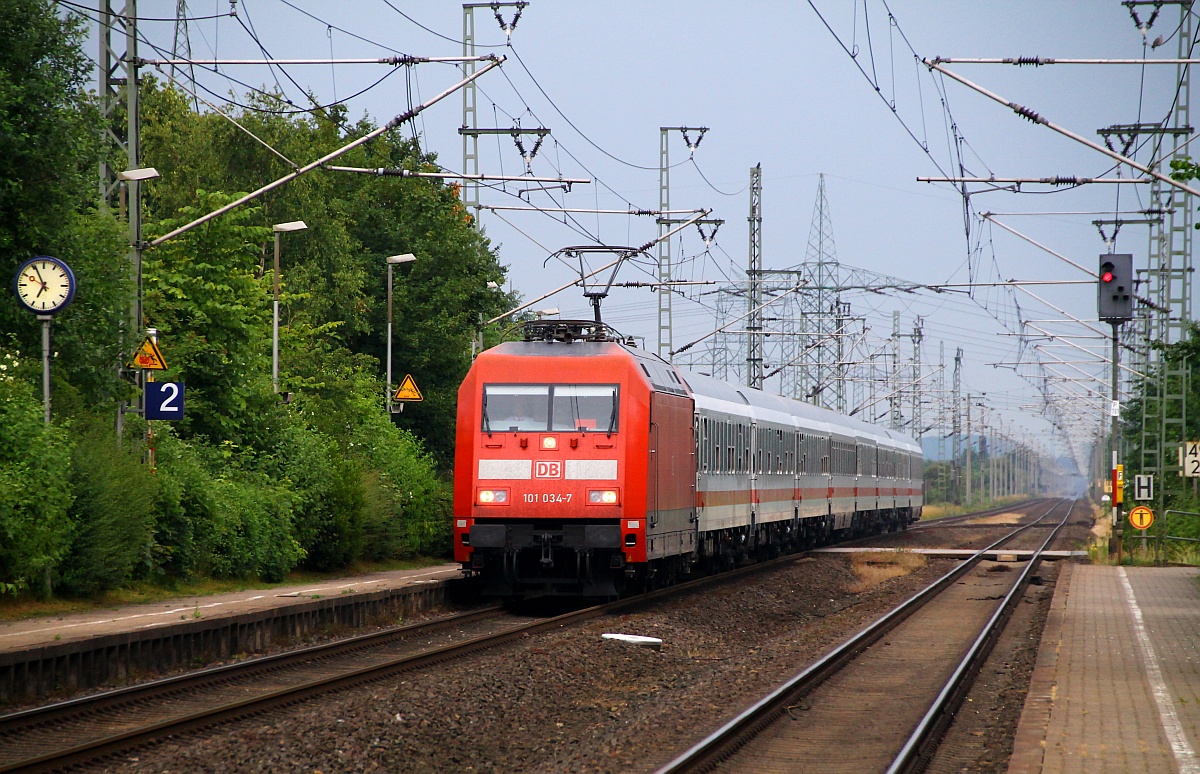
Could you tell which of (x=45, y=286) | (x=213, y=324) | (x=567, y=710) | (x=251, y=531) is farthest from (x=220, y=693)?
(x=213, y=324)

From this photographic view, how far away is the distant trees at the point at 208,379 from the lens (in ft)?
60.8

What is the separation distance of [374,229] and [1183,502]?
78.3 ft

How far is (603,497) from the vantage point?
20.2 m

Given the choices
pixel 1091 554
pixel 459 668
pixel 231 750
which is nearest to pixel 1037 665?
pixel 459 668

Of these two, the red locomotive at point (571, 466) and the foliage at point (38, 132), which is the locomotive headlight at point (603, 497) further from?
the foliage at point (38, 132)

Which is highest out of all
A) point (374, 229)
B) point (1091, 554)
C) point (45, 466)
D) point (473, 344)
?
point (374, 229)

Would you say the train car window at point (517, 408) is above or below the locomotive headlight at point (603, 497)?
above

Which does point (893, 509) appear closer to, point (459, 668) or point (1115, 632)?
point (1115, 632)

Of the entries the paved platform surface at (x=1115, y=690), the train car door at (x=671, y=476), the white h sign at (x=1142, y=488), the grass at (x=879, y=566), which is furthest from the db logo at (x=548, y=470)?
the white h sign at (x=1142, y=488)

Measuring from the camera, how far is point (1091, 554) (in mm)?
35938

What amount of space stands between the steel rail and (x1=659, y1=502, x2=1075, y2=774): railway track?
0.04 feet

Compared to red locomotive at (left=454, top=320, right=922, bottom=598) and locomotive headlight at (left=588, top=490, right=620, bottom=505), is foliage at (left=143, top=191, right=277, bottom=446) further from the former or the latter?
locomotive headlight at (left=588, top=490, right=620, bottom=505)

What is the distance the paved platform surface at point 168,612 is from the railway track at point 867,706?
258 inches

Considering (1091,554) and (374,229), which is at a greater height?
(374,229)
